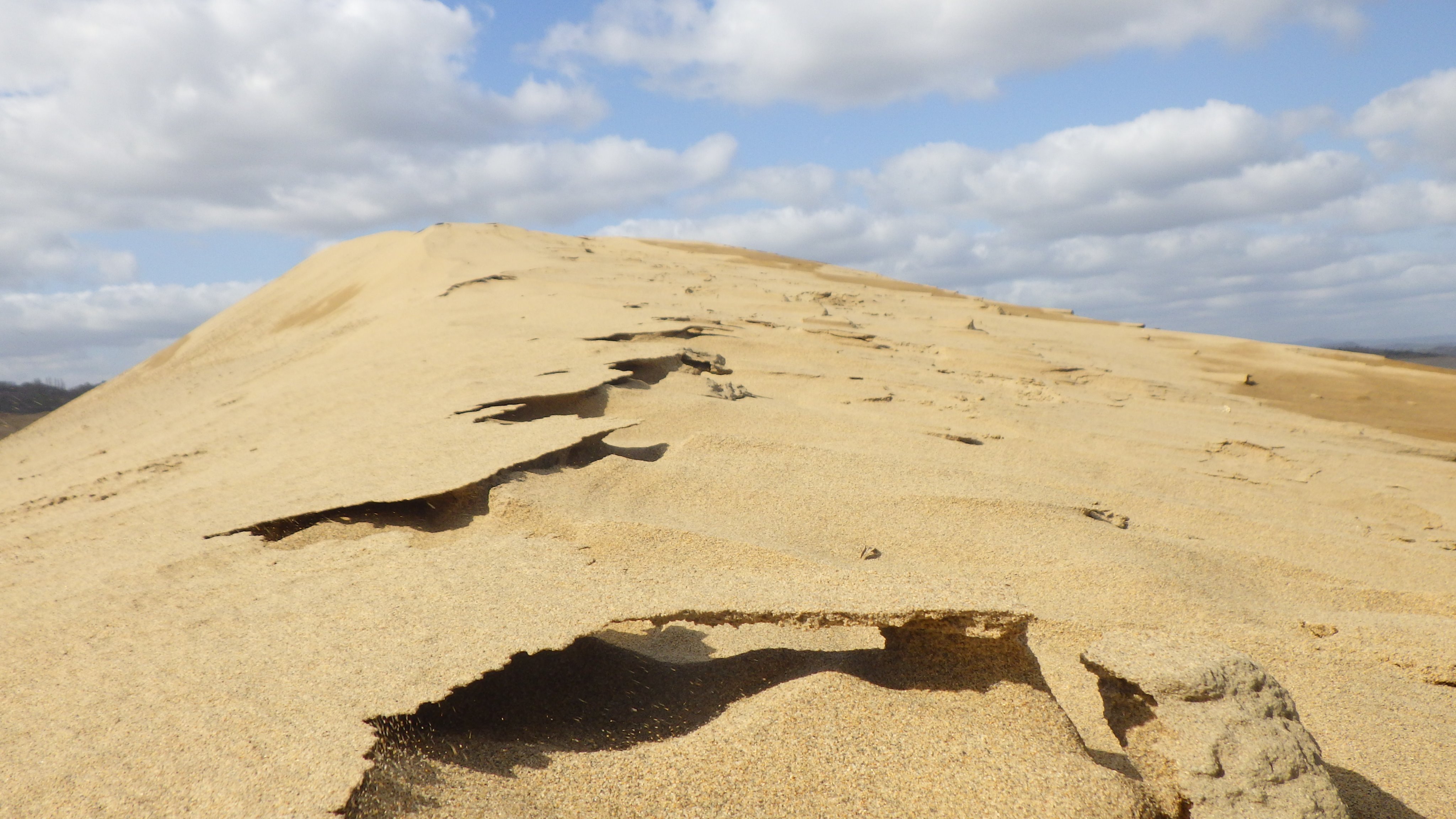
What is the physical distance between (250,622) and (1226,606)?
2.51 m

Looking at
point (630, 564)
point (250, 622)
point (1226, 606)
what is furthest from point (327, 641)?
point (1226, 606)

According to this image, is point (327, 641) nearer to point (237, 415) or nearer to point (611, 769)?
point (611, 769)

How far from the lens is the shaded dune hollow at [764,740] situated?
→ 142 centimetres

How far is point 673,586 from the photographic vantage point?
6.59ft

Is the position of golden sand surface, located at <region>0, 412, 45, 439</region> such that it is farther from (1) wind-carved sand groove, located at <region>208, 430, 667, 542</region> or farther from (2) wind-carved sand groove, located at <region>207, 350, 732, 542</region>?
(1) wind-carved sand groove, located at <region>208, 430, 667, 542</region>

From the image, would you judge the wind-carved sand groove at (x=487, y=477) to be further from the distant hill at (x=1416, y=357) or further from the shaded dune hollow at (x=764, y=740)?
the distant hill at (x=1416, y=357)

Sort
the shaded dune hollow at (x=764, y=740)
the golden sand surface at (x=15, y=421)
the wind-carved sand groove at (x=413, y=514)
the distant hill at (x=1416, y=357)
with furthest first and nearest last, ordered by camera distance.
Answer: the distant hill at (x=1416, y=357) → the golden sand surface at (x=15, y=421) → the wind-carved sand groove at (x=413, y=514) → the shaded dune hollow at (x=764, y=740)

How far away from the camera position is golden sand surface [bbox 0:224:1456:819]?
1457mm

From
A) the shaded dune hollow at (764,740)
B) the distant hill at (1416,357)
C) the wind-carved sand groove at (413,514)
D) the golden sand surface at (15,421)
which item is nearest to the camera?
the shaded dune hollow at (764,740)

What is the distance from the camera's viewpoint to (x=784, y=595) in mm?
1896

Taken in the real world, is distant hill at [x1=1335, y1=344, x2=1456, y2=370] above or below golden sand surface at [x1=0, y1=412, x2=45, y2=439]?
above

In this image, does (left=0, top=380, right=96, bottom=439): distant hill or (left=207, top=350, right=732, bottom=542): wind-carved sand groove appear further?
(left=0, top=380, right=96, bottom=439): distant hill

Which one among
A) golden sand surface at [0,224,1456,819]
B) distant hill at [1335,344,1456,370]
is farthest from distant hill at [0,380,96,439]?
distant hill at [1335,344,1456,370]

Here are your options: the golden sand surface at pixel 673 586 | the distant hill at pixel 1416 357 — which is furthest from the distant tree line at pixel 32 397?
the distant hill at pixel 1416 357
